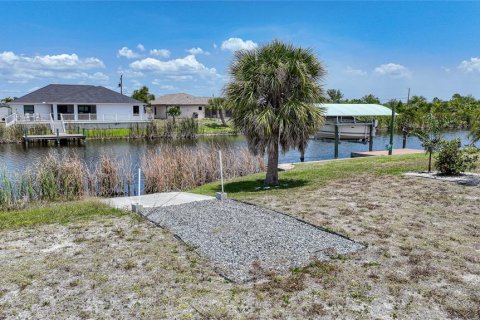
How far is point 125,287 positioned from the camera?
4898 mm

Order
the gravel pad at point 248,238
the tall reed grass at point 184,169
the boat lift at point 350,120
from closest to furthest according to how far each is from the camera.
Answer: the gravel pad at point 248,238
the tall reed grass at point 184,169
the boat lift at point 350,120

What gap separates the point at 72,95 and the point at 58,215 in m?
41.2

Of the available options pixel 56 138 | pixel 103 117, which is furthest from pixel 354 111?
pixel 103 117

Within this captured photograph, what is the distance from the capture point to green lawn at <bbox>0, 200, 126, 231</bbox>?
26.5ft

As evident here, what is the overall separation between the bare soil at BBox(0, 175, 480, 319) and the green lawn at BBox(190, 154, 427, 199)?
3.83 m

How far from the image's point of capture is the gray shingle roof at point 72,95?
4412cm

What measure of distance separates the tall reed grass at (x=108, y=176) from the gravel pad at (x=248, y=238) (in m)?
5.29

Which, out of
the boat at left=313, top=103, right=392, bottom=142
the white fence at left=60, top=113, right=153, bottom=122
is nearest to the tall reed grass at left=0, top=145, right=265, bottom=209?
the boat at left=313, top=103, right=392, bottom=142

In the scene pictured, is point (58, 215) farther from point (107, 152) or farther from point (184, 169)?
point (107, 152)

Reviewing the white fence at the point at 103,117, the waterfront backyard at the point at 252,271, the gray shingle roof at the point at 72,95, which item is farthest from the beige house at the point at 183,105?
the waterfront backyard at the point at 252,271

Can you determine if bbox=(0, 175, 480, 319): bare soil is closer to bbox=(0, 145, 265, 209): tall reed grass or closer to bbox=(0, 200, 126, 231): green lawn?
bbox=(0, 200, 126, 231): green lawn

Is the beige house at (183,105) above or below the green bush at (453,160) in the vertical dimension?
above

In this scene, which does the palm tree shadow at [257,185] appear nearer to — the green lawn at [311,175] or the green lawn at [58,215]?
the green lawn at [311,175]

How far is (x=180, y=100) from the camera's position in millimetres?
63656
